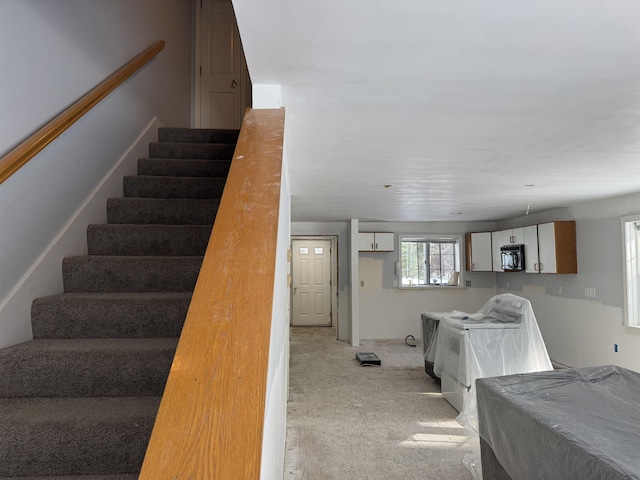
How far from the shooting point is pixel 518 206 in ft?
17.0

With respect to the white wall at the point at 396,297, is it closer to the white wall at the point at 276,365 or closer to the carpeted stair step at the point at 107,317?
the carpeted stair step at the point at 107,317

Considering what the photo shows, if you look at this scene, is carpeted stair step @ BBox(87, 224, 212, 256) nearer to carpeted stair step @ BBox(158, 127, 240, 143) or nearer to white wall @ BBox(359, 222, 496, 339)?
carpeted stair step @ BBox(158, 127, 240, 143)

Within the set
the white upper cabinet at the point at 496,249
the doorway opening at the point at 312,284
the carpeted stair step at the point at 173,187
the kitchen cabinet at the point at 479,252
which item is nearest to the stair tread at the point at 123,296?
the carpeted stair step at the point at 173,187

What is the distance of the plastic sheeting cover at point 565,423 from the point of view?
1.62 metres

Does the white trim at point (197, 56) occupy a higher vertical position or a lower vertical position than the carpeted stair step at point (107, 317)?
higher

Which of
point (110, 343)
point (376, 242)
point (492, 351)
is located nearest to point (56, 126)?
point (110, 343)

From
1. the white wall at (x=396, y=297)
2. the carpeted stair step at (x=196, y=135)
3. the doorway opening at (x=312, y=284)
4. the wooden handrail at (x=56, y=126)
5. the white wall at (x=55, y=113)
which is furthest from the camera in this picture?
the doorway opening at (x=312, y=284)

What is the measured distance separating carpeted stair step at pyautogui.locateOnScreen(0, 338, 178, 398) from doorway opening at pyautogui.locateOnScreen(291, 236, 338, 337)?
680cm

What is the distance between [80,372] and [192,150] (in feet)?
6.21

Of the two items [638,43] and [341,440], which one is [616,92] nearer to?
[638,43]

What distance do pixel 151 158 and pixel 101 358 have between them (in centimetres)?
180

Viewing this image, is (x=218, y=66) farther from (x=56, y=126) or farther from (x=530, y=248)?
(x=530, y=248)

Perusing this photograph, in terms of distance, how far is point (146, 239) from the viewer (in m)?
2.11

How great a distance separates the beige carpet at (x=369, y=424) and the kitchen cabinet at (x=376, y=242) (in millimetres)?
2131
